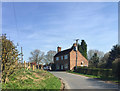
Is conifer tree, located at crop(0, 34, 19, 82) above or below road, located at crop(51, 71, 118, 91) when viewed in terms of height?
above

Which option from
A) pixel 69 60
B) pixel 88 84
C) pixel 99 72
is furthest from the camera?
pixel 69 60

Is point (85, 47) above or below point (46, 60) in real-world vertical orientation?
above

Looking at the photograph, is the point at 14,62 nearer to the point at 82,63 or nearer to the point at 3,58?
the point at 3,58

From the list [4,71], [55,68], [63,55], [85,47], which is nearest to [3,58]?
[4,71]

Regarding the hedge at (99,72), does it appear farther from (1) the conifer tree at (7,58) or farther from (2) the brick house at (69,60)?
(1) the conifer tree at (7,58)

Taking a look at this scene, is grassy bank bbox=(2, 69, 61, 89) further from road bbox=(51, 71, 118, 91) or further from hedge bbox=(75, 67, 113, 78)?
hedge bbox=(75, 67, 113, 78)

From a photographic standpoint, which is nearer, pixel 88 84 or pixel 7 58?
pixel 7 58

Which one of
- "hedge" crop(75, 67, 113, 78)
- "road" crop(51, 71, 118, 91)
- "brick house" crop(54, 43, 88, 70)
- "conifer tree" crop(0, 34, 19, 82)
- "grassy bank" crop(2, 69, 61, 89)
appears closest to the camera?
"grassy bank" crop(2, 69, 61, 89)

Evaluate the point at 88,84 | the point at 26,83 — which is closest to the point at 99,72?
the point at 88,84

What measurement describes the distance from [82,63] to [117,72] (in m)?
30.7

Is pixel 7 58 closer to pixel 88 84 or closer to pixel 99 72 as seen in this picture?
pixel 88 84

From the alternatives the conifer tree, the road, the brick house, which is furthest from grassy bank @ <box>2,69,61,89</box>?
the brick house

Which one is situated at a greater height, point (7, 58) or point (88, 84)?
point (7, 58)

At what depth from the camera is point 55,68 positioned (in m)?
52.8
